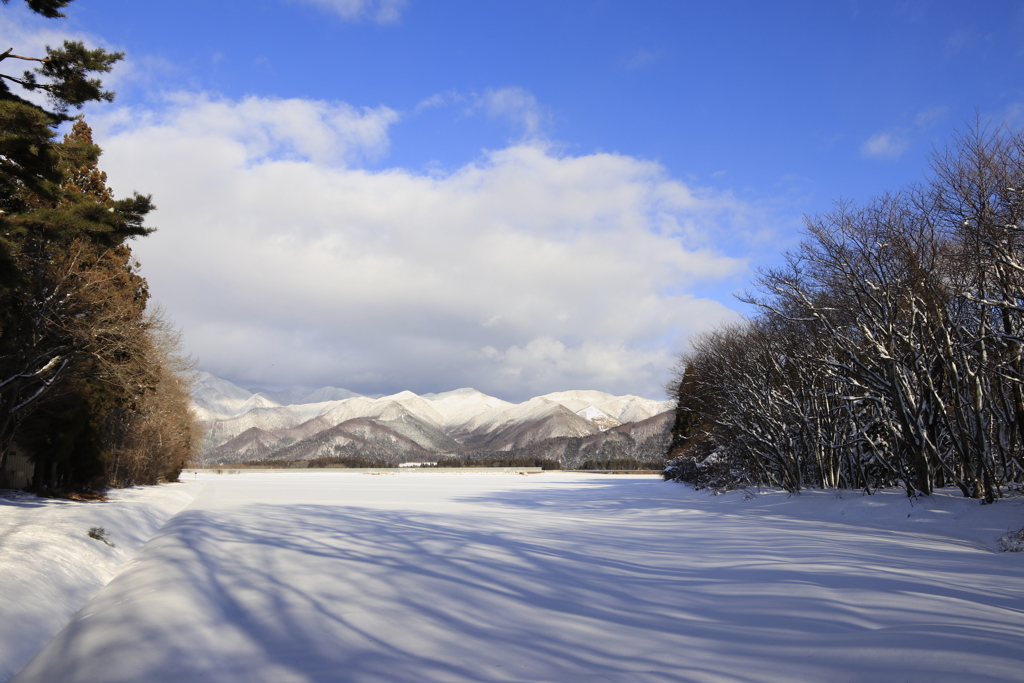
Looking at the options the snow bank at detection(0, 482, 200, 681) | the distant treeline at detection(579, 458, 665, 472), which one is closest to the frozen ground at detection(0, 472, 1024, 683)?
the snow bank at detection(0, 482, 200, 681)

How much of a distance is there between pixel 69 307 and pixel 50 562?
9501 mm

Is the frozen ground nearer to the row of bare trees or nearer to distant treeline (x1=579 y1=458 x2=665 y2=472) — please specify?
the row of bare trees

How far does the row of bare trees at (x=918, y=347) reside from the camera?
10.6 m

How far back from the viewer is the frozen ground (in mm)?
4453

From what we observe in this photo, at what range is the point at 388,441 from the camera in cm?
13800

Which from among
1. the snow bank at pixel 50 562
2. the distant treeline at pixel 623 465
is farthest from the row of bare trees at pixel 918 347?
the distant treeline at pixel 623 465

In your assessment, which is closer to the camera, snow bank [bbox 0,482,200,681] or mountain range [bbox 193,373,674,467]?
snow bank [bbox 0,482,200,681]

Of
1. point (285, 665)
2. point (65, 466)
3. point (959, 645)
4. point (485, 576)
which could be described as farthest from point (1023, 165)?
point (65, 466)

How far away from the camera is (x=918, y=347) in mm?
12508

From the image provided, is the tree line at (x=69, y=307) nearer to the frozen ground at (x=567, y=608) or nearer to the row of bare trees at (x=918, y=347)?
the frozen ground at (x=567, y=608)

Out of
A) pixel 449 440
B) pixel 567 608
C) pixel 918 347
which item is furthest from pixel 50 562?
pixel 449 440

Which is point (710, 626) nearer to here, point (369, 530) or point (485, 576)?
point (485, 576)

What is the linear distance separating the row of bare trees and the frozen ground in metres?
1.91

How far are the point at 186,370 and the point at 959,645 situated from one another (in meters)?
31.5
